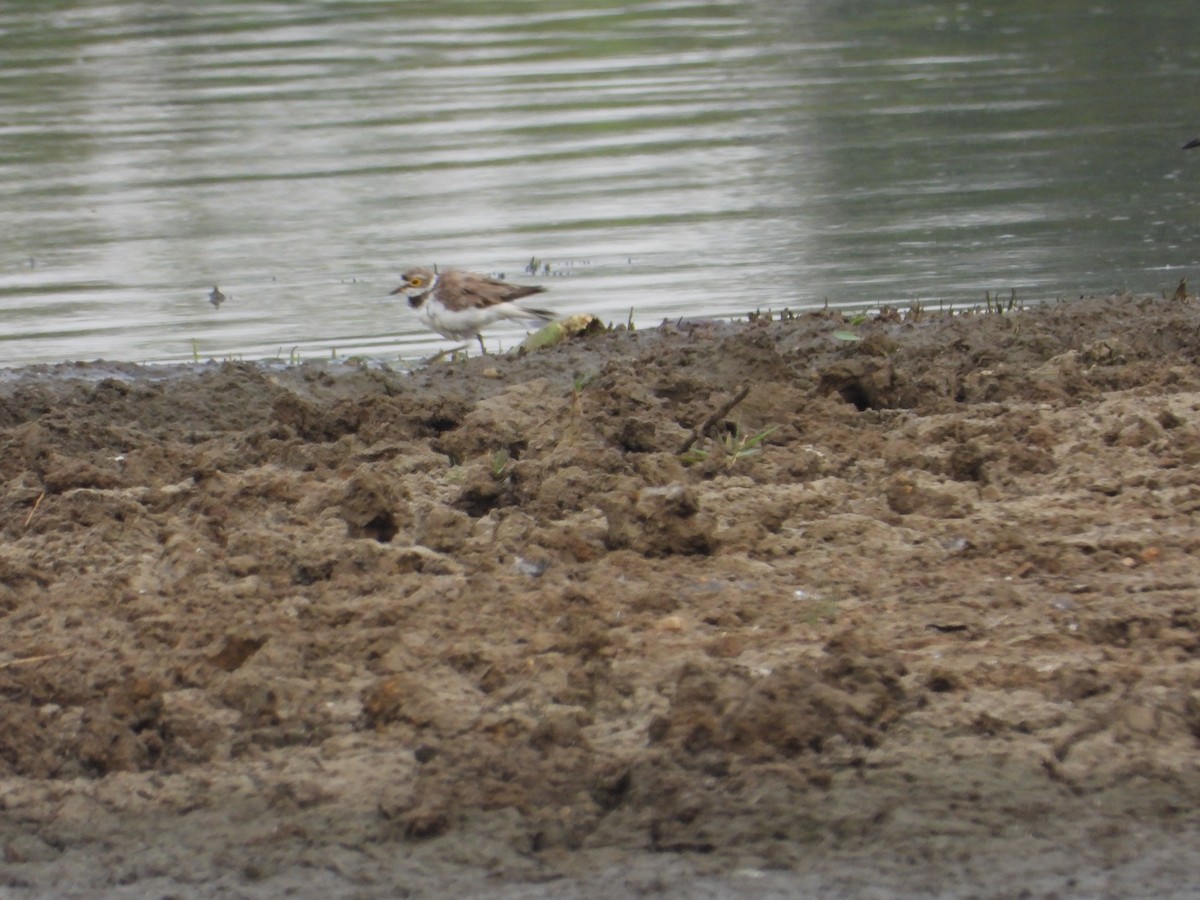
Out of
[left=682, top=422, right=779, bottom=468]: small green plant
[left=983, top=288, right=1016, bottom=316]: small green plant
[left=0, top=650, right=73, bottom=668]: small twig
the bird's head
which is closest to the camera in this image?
[left=0, top=650, right=73, bottom=668]: small twig

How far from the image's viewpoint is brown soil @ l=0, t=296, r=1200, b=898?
3.63 metres

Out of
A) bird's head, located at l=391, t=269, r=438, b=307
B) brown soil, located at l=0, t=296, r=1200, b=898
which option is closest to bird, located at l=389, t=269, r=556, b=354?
bird's head, located at l=391, t=269, r=438, b=307

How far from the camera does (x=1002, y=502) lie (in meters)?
5.32

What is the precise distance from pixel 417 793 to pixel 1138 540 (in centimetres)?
209

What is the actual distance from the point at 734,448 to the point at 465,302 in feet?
8.78

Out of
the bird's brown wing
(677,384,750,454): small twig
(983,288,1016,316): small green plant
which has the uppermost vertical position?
the bird's brown wing

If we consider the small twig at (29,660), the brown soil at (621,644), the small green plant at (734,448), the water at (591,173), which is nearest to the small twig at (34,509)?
the brown soil at (621,644)

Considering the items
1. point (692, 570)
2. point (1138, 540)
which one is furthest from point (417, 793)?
point (1138, 540)

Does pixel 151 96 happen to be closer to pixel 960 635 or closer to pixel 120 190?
pixel 120 190

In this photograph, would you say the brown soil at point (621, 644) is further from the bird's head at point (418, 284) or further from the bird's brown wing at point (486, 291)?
the bird's head at point (418, 284)

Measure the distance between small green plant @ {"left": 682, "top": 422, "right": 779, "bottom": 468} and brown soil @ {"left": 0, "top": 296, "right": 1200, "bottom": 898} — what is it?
0.06 feet

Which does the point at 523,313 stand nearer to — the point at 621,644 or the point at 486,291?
the point at 486,291

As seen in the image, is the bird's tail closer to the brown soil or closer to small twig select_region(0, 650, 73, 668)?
the brown soil

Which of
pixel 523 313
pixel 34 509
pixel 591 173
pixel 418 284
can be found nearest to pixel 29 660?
pixel 34 509
